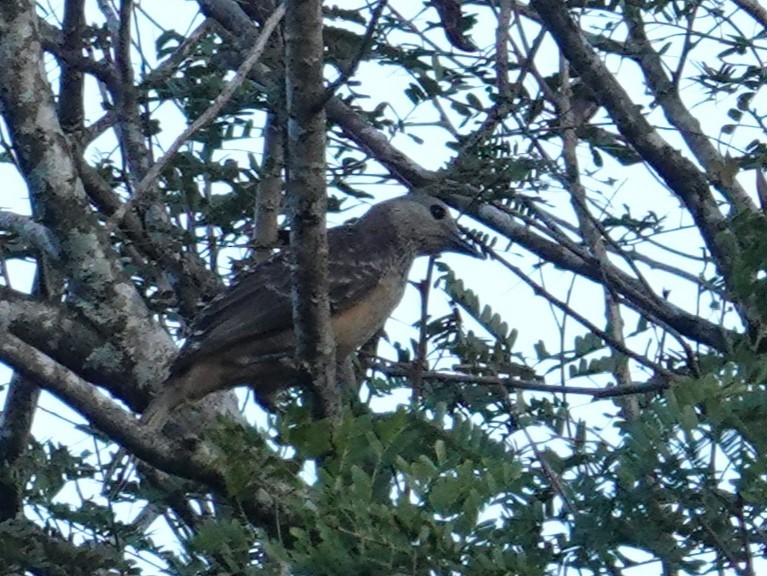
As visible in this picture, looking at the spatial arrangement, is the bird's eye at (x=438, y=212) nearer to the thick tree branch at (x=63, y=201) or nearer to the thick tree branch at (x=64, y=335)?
the thick tree branch at (x=63, y=201)

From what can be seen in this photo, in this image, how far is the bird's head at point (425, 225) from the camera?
7812 mm

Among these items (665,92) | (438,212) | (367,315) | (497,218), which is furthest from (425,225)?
(665,92)

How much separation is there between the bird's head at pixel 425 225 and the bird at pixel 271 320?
313 millimetres

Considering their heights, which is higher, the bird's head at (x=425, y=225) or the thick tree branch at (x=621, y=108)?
the bird's head at (x=425, y=225)

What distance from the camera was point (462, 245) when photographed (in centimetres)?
789

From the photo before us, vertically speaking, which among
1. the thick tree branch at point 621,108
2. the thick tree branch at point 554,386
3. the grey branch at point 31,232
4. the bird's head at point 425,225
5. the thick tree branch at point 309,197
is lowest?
the thick tree branch at point 554,386

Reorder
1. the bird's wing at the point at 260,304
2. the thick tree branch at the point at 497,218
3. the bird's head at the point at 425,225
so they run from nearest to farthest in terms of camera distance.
→ the thick tree branch at the point at 497,218
the bird's wing at the point at 260,304
the bird's head at the point at 425,225

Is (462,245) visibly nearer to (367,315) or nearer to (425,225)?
(425,225)

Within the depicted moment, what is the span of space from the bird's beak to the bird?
0.45 metres

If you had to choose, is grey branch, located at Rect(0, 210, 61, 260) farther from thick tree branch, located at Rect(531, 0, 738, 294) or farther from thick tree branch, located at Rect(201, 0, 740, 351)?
thick tree branch, located at Rect(531, 0, 738, 294)

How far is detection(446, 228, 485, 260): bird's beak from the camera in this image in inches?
308

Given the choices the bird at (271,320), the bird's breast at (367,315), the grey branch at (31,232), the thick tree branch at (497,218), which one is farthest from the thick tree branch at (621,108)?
the grey branch at (31,232)

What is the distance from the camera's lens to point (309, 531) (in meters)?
4.09

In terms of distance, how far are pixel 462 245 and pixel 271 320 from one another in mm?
1400
